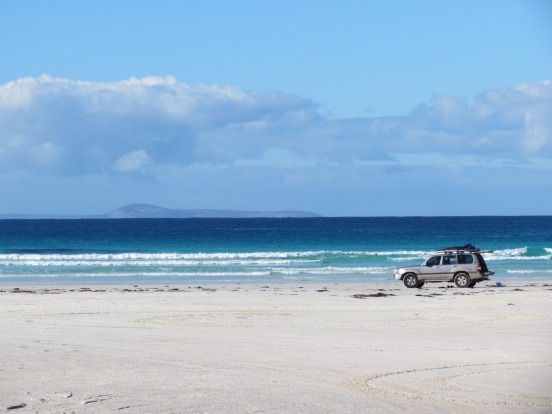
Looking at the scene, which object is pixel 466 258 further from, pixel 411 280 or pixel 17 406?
pixel 17 406

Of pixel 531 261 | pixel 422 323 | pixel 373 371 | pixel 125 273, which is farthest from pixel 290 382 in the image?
pixel 531 261

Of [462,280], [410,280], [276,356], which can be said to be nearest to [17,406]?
[276,356]

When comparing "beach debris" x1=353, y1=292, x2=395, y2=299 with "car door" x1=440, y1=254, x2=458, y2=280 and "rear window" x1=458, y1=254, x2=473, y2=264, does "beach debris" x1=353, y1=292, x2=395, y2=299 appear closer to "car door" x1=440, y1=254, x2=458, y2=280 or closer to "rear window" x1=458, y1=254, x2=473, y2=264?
"car door" x1=440, y1=254, x2=458, y2=280

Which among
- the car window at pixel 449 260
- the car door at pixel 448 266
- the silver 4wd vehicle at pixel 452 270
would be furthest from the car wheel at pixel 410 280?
the car window at pixel 449 260

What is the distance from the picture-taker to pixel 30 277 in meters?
41.5

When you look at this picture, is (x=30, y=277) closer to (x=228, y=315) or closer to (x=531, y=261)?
(x=228, y=315)

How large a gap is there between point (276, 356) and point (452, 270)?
63.7ft

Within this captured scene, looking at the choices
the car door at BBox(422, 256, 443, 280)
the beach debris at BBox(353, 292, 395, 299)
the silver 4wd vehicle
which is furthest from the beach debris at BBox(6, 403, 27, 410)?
the car door at BBox(422, 256, 443, 280)

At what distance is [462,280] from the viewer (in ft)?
107

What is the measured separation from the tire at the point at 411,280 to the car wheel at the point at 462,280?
4.83 ft

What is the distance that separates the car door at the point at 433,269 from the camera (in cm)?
3291

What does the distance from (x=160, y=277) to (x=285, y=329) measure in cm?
2307

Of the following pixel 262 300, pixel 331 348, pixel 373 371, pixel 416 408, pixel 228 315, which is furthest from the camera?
pixel 262 300

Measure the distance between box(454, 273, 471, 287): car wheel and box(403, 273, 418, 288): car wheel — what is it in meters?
1.51
